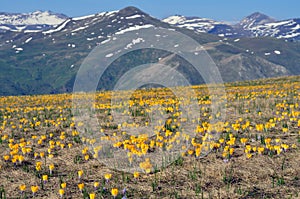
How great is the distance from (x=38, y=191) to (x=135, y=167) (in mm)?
2912

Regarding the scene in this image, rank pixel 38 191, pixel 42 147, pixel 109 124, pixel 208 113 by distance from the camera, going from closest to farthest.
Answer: pixel 38 191, pixel 42 147, pixel 109 124, pixel 208 113

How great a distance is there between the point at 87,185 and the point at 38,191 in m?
1.25

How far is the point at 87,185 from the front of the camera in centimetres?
936

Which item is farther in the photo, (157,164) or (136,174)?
(157,164)

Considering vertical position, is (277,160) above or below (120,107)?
below

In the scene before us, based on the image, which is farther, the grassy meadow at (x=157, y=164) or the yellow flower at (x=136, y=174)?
the yellow flower at (x=136, y=174)

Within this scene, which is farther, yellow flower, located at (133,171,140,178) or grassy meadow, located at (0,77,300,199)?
yellow flower, located at (133,171,140,178)

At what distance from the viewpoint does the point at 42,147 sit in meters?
13.1

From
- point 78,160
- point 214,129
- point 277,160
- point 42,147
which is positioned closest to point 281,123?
point 214,129

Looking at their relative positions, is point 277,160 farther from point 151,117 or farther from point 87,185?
point 151,117

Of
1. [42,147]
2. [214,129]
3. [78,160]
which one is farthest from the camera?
[214,129]

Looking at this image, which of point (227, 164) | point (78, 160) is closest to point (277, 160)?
point (227, 164)

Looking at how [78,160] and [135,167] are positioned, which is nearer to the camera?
[135,167]

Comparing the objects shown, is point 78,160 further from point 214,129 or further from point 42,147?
point 214,129
